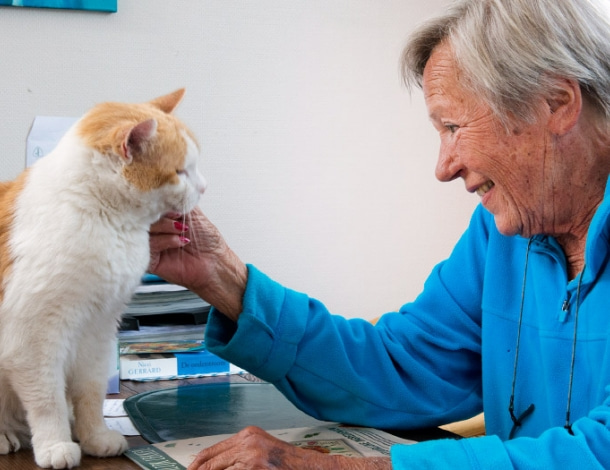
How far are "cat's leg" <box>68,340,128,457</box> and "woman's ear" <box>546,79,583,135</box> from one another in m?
0.66

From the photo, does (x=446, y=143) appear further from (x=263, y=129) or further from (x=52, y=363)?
(x=263, y=129)

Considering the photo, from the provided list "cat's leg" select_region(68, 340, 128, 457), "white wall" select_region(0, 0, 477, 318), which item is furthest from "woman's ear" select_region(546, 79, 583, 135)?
"white wall" select_region(0, 0, 477, 318)

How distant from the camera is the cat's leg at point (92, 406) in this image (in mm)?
893

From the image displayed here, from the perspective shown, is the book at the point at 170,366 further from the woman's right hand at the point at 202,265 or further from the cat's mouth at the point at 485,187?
the cat's mouth at the point at 485,187

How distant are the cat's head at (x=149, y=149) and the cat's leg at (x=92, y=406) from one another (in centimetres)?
22

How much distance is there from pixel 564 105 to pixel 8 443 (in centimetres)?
81

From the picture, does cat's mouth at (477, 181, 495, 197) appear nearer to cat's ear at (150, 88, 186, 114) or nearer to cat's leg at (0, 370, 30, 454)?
cat's ear at (150, 88, 186, 114)

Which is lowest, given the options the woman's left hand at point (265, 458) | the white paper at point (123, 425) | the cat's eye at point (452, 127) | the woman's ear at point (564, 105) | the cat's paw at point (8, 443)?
the white paper at point (123, 425)

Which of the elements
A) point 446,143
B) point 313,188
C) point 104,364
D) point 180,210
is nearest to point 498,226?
point 446,143

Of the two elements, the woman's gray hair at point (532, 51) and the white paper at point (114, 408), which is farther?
the white paper at point (114, 408)

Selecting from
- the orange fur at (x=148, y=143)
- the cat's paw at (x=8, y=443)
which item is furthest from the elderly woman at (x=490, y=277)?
the cat's paw at (x=8, y=443)

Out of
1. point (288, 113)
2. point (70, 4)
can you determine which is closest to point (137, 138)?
point (70, 4)

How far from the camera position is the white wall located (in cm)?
174

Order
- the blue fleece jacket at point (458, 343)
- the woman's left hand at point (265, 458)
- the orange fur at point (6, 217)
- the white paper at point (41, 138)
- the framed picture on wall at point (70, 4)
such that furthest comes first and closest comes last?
1. the framed picture on wall at point (70, 4)
2. the white paper at point (41, 138)
3. the blue fleece jacket at point (458, 343)
4. the orange fur at point (6, 217)
5. the woman's left hand at point (265, 458)
